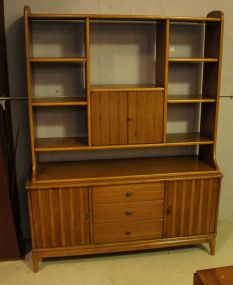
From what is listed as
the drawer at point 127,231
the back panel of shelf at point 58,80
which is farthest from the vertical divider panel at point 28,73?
the drawer at point 127,231

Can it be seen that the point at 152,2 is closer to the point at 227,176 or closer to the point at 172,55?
the point at 172,55

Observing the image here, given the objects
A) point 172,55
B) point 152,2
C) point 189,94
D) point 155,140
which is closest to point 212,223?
point 155,140

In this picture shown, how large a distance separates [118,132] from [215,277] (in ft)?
4.21

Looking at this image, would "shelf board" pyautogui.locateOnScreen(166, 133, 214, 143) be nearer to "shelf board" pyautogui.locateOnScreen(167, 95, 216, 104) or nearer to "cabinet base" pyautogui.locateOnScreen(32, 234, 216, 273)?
"shelf board" pyautogui.locateOnScreen(167, 95, 216, 104)

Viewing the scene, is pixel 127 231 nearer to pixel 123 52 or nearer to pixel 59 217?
pixel 59 217

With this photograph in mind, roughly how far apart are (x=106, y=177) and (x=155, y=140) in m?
0.49

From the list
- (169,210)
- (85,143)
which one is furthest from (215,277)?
(85,143)

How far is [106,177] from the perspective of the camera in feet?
7.92

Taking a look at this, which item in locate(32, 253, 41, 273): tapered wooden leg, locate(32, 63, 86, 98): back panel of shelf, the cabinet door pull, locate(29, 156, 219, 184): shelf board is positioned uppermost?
locate(32, 63, 86, 98): back panel of shelf

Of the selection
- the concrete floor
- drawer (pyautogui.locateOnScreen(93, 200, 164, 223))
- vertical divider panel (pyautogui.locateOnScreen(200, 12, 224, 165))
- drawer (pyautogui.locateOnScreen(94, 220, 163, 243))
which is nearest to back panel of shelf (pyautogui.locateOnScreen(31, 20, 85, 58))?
vertical divider panel (pyautogui.locateOnScreen(200, 12, 224, 165))

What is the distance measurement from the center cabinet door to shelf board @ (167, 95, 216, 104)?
11 cm

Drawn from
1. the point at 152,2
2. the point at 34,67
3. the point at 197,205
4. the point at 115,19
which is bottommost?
the point at 197,205

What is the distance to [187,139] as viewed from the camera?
8.68ft

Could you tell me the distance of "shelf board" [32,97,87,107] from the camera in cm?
234
